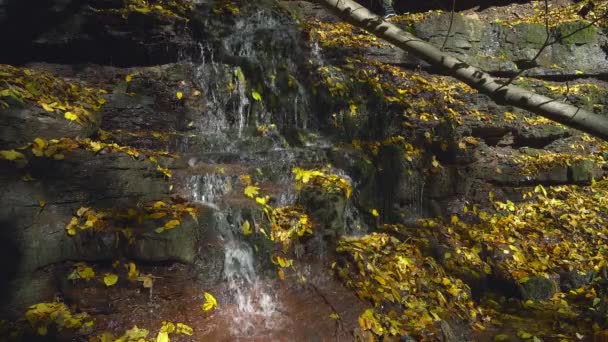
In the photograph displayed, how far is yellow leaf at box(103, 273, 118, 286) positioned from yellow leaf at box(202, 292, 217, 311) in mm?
808

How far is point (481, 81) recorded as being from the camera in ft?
8.46

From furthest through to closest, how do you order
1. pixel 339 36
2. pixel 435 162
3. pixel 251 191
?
pixel 339 36 < pixel 435 162 < pixel 251 191

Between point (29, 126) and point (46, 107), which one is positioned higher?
point (46, 107)

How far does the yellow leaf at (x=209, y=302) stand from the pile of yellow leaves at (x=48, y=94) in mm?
2631

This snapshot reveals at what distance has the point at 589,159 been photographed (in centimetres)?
717

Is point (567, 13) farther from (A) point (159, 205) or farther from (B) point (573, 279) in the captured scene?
(A) point (159, 205)

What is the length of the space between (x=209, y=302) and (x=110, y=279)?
890mm

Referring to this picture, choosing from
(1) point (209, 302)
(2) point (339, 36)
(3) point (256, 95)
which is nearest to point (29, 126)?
(1) point (209, 302)

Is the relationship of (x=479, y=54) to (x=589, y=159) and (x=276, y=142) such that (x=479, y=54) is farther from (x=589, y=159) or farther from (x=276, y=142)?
(x=276, y=142)

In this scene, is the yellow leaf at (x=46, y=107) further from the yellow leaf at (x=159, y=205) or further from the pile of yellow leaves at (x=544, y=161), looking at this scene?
the pile of yellow leaves at (x=544, y=161)

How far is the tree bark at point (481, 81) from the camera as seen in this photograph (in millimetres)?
2400

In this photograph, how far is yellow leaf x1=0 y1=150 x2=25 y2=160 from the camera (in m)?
3.27

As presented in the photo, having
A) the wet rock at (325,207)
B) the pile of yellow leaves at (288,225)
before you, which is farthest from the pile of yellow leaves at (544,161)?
the pile of yellow leaves at (288,225)

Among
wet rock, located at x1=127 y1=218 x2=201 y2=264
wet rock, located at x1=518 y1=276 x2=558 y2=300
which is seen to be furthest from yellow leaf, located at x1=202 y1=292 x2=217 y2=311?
wet rock, located at x1=518 y1=276 x2=558 y2=300
